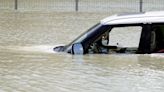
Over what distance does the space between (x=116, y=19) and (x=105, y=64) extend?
83cm

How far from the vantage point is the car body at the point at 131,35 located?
7.94 metres

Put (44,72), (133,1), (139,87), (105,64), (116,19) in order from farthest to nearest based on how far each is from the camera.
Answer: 1. (133,1)
2. (116,19)
3. (105,64)
4. (44,72)
5. (139,87)

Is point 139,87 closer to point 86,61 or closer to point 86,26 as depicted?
point 86,61

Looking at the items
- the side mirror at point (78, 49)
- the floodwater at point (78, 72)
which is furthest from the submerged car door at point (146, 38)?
the side mirror at point (78, 49)

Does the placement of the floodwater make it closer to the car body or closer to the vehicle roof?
the car body

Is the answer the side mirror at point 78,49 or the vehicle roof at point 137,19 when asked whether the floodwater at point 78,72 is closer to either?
the side mirror at point 78,49

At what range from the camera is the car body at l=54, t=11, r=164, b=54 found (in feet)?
26.1

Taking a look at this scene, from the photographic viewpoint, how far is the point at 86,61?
802cm

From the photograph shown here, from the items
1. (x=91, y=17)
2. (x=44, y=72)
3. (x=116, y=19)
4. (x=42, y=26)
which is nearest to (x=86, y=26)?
(x=42, y=26)

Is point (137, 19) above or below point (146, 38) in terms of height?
above

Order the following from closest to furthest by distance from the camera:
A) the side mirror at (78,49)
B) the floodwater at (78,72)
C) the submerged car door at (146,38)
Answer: the floodwater at (78,72), the submerged car door at (146,38), the side mirror at (78,49)

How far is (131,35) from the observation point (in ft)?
27.0

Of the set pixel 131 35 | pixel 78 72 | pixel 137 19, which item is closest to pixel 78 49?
pixel 131 35

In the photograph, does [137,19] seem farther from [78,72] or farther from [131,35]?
[78,72]
